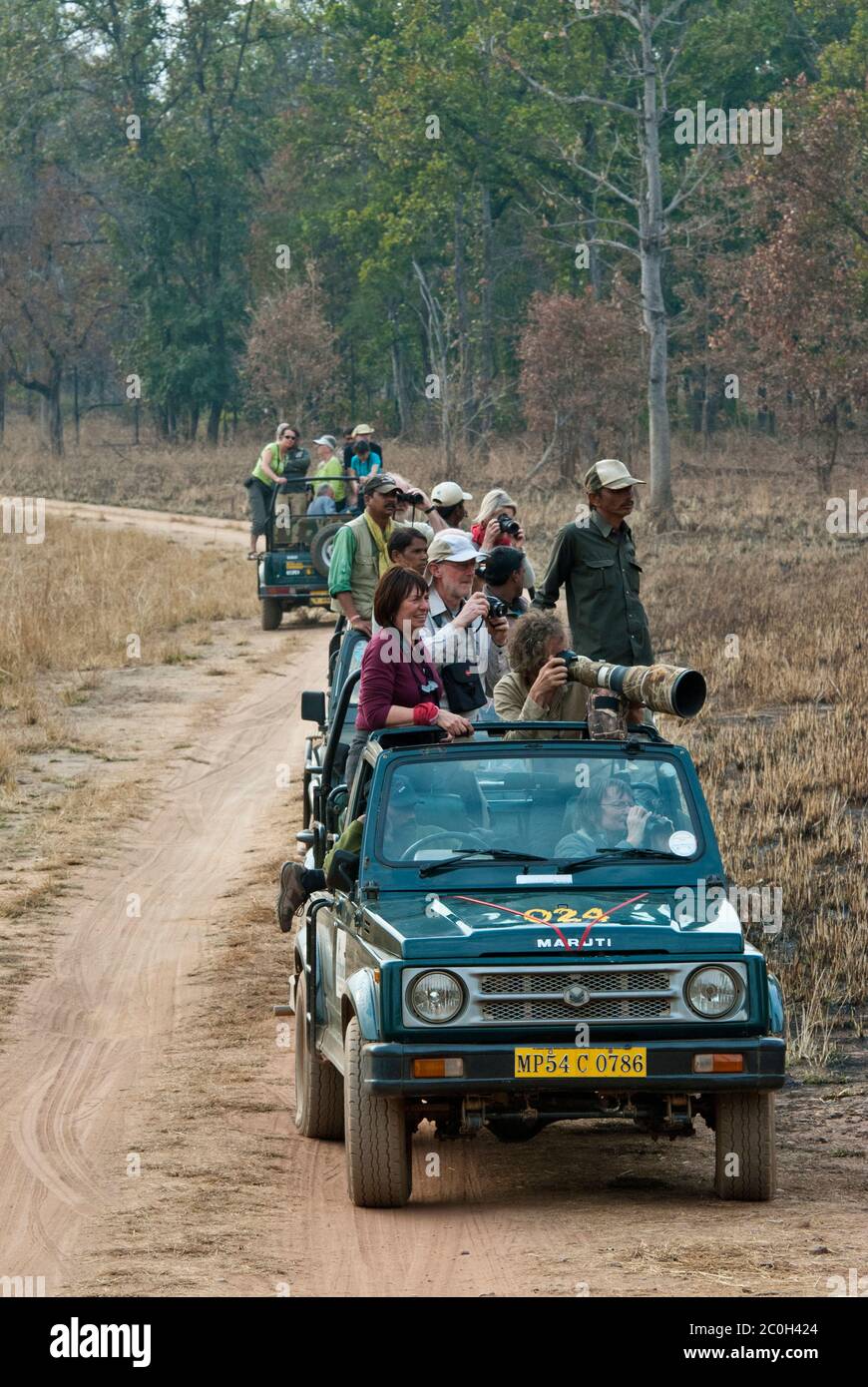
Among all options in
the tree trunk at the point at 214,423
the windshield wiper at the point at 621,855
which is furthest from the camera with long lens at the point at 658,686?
the tree trunk at the point at 214,423

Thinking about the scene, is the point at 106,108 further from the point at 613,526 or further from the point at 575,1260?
the point at 575,1260

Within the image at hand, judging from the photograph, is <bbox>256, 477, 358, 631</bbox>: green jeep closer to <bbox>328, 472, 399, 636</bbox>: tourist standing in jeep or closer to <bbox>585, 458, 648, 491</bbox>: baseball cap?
<bbox>328, 472, 399, 636</bbox>: tourist standing in jeep

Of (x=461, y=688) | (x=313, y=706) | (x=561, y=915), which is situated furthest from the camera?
(x=313, y=706)

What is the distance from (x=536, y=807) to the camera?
277 inches

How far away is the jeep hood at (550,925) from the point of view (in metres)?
6.27

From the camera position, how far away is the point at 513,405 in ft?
200

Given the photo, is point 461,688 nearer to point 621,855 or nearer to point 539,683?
point 539,683

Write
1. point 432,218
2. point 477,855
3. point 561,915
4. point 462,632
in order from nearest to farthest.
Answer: point 561,915 → point 477,855 → point 462,632 → point 432,218

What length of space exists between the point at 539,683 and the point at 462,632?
0.83 meters

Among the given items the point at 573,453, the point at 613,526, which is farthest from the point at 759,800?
the point at 573,453

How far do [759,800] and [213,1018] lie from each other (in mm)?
4622

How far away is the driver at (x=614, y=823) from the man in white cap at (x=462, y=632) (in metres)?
1.09

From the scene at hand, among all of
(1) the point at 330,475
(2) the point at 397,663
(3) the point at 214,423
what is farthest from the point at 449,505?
(3) the point at 214,423

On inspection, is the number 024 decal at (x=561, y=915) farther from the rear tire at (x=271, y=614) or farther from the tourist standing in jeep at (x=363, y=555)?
the rear tire at (x=271, y=614)
